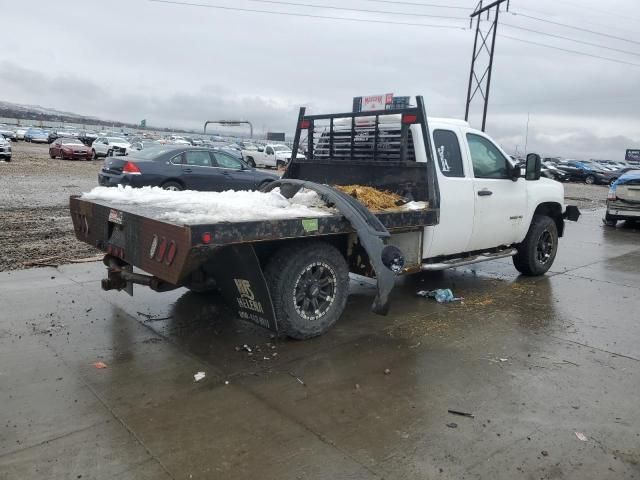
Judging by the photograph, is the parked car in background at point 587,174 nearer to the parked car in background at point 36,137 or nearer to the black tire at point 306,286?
the black tire at point 306,286

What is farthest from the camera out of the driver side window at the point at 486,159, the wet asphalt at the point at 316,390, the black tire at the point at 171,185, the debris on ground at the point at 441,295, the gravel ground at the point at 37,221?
the black tire at the point at 171,185

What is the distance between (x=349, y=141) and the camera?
6523 millimetres

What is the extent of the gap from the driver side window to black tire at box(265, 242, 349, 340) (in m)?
2.55

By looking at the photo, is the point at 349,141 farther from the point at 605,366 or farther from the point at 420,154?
the point at 605,366

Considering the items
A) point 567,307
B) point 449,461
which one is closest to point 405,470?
point 449,461

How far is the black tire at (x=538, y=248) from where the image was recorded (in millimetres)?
7441

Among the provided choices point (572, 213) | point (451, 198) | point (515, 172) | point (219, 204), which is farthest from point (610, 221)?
point (219, 204)

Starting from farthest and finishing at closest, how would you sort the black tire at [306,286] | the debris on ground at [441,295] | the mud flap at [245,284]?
the debris on ground at [441,295]
the black tire at [306,286]
the mud flap at [245,284]

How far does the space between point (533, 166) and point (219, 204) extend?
14.0ft

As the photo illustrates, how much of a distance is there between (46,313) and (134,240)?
1.81m

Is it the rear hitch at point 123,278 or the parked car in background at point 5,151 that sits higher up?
the parked car in background at point 5,151

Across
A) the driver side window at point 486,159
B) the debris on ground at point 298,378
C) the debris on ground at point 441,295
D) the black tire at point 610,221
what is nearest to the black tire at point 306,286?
the debris on ground at point 298,378

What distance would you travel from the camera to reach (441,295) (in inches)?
251

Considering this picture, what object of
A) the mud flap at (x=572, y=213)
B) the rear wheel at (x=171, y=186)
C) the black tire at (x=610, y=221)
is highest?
the mud flap at (x=572, y=213)
